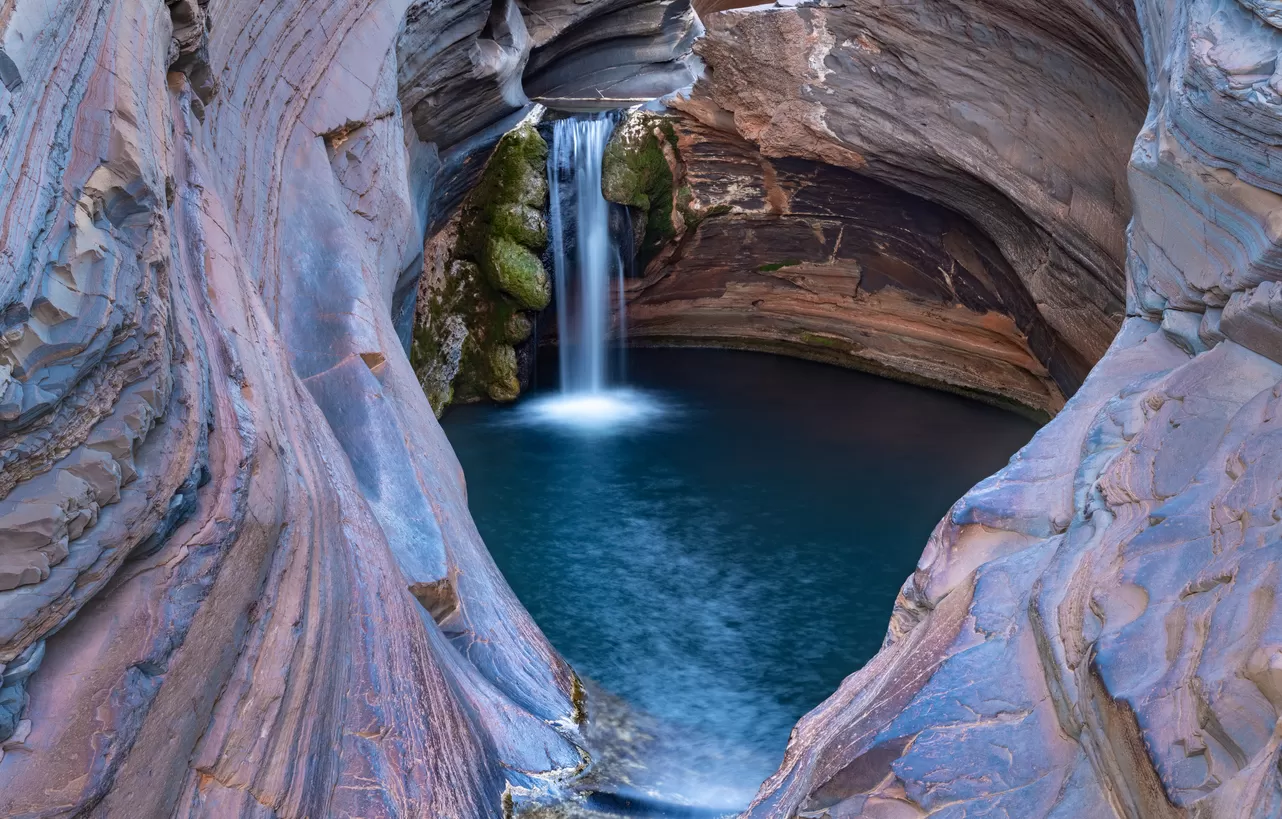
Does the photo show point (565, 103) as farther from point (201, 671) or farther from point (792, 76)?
point (201, 671)

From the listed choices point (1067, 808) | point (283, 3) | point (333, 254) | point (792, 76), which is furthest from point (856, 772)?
point (792, 76)

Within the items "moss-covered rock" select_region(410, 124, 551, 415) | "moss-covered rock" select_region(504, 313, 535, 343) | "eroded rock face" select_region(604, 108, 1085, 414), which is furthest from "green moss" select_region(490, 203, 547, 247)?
"eroded rock face" select_region(604, 108, 1085, 414)

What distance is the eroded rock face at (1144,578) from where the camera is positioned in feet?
7.86

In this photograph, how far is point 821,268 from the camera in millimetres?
12305

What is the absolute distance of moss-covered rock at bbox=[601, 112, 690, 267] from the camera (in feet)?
36.9

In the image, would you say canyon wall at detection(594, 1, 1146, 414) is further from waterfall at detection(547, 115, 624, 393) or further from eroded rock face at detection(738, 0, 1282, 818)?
eroded rock face at detection(738, 0, 1282, 818)

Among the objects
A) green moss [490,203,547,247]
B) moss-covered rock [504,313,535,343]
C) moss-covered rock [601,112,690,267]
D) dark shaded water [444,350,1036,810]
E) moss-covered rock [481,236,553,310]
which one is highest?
moss-covered rock [601,112,690,267]

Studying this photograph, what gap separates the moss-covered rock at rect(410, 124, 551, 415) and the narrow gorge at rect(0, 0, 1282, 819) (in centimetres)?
4

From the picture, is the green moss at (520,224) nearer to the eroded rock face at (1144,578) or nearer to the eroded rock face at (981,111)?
the eroded rock face at (981,111)

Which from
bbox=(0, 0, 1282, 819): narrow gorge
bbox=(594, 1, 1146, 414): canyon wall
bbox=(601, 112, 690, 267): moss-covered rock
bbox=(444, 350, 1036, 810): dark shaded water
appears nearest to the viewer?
bbox=(0, 0, 1282, 819): narrow gorge

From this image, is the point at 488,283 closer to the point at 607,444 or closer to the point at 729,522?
the point at 607,444

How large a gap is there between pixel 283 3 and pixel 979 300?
7788 mm

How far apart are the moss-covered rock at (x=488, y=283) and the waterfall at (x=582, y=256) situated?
0.28 m

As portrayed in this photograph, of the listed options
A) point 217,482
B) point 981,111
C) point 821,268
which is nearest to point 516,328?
point 821,268
